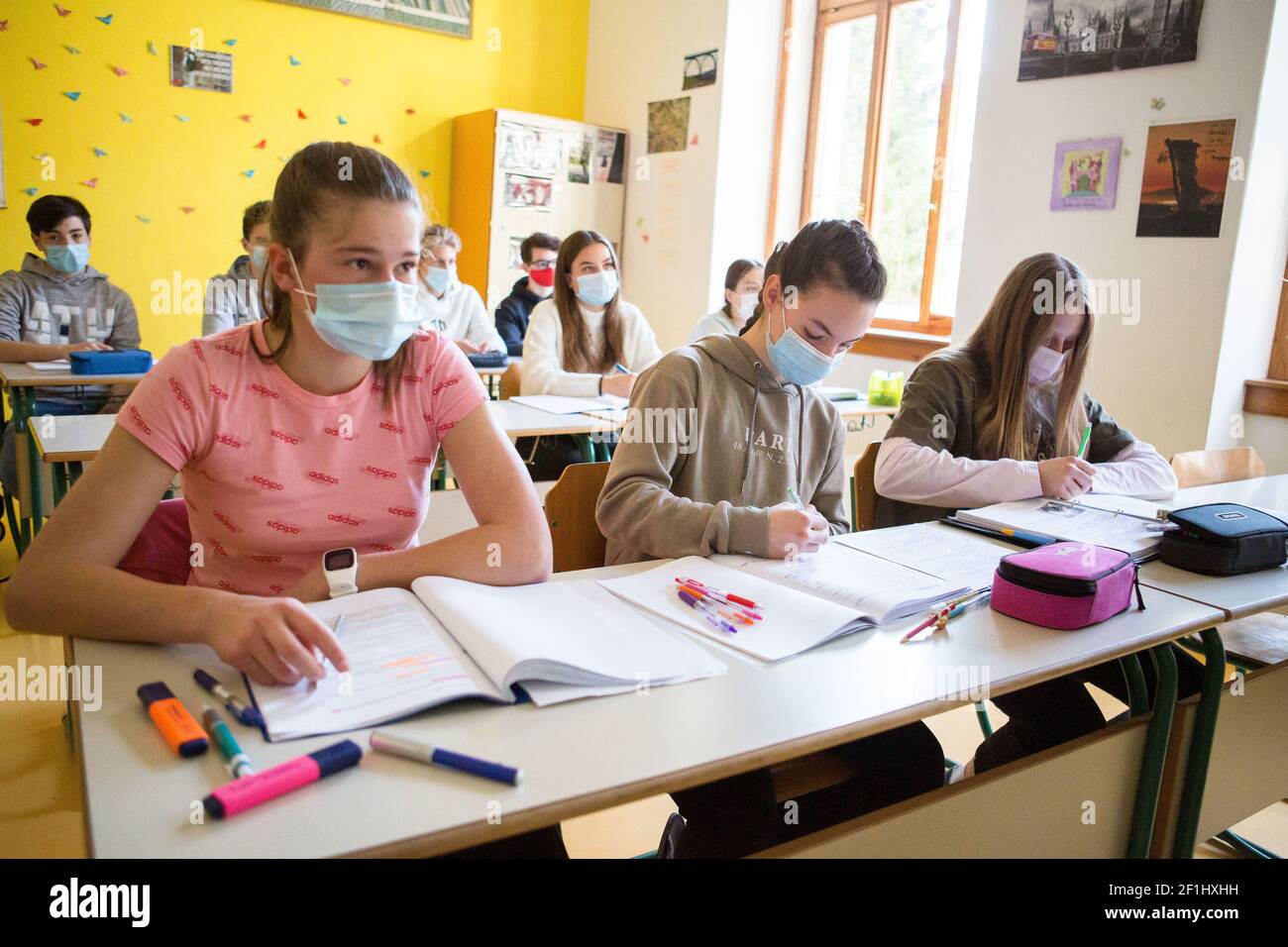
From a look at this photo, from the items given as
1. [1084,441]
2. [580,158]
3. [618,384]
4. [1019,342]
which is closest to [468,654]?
[1019,342]

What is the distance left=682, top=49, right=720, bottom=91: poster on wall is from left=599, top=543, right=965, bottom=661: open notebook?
4423 mm

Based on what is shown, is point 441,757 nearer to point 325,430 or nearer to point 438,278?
point 325,430

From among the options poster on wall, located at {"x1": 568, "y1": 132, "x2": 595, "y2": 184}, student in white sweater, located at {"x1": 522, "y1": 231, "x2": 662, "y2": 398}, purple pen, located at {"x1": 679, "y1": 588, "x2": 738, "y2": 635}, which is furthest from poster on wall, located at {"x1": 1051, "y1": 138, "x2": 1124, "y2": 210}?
purple pen, located at {"x1": 679, "y1": 588, "x2": 738, "y2": 635}

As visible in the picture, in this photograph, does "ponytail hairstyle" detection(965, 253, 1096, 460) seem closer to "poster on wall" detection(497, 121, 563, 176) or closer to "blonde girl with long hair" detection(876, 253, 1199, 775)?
"blonde girl with long hair" detection(876, 253, 1199, 775)

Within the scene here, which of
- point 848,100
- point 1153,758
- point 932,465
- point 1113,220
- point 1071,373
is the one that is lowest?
point 1153,758

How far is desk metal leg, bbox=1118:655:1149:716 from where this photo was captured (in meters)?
1.42

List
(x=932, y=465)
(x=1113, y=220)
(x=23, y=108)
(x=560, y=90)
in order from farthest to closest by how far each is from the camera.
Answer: (x=560, y=90), (x=23, y=108), (x=1113, y=220), (x=932, y=465)

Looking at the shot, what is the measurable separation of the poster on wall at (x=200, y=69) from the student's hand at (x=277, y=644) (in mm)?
5018

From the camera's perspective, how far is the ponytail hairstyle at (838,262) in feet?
5.05

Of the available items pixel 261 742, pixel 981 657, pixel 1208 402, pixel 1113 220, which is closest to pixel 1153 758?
pixel 981 657

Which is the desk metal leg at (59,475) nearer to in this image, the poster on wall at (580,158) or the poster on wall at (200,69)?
the poster on wall at (200,69)

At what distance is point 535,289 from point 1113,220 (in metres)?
2.61

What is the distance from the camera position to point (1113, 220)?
3533mm
